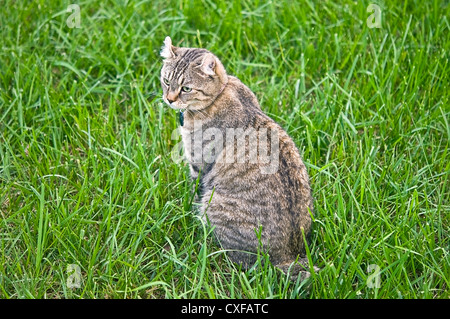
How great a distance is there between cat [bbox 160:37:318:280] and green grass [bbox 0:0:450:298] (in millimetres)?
151

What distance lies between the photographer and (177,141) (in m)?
4.62

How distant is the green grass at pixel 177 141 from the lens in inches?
140

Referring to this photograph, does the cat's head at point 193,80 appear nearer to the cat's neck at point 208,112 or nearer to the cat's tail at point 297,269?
the cat's neck at point 208,112

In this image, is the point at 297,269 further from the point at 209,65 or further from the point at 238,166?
the point at 209,65

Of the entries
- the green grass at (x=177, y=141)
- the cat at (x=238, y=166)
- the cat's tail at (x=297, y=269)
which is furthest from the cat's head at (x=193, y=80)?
the cat's tail at (x=297, y=269)

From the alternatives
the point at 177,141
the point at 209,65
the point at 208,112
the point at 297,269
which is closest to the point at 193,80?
the point at 209,65

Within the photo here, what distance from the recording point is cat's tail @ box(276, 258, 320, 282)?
11.4 feet

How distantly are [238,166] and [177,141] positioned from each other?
1.01m

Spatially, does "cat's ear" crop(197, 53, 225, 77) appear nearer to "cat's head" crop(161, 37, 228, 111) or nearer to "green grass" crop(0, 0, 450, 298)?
"cat's head" crop(161, 37, 228, 111)

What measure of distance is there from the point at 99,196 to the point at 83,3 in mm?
2577

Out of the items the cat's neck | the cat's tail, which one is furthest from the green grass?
the cat's neck

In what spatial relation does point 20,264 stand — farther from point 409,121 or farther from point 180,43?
point 409,121
